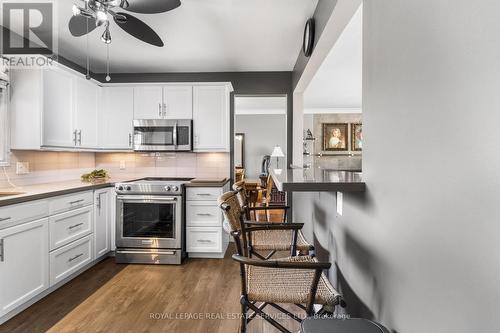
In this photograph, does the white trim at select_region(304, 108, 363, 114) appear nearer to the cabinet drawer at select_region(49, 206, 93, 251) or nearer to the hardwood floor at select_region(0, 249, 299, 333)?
the hardwood floor at select_region(0, 249, 299, 333)

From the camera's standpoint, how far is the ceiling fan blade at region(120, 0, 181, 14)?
1.78 m

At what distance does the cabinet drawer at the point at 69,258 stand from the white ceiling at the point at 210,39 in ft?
6.87

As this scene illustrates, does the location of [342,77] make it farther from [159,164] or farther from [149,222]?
[149,222]

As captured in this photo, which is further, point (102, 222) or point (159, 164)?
point (159, 164)

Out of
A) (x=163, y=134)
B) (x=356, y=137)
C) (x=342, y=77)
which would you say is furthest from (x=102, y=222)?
(x=356, y=137)

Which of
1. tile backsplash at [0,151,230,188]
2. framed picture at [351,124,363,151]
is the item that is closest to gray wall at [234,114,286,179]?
framed picture at [351,124,363,151]

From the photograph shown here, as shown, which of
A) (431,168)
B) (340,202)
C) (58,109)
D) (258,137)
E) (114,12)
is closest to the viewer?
(431,168)

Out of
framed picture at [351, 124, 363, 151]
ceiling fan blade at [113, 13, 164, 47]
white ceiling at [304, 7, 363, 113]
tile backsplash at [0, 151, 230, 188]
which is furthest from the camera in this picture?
framed picture at [351, 124, 363, 151]

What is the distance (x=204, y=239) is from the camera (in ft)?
11.1

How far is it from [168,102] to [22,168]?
5.62 feet

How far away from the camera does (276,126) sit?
8938 millimetres

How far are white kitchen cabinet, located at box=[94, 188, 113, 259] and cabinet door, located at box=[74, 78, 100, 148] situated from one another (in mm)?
678

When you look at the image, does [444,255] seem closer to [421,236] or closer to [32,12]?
[421,236]

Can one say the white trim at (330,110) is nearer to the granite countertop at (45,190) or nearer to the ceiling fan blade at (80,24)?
the granite countertop at (45,190)
